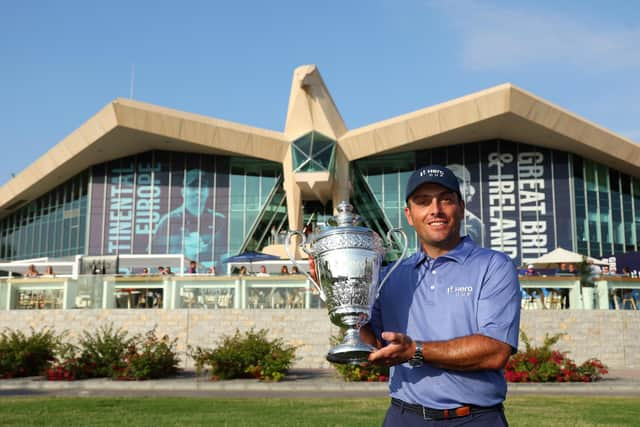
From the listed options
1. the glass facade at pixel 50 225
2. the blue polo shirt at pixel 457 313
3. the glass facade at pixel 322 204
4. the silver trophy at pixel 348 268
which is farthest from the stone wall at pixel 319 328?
the glass facade at pixel 50 225

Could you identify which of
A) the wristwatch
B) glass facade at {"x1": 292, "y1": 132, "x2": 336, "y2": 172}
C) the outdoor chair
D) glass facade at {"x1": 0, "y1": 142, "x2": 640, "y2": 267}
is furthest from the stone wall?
glass facade at {"x1": 292, "y1": 132, "x2": 336, "y2": 172}

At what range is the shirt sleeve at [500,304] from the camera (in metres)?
2.71

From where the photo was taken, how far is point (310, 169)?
38.0 m

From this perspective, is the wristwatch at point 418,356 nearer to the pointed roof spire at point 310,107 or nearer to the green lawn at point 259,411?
the green lawn at point 259,411

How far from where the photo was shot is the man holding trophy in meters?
2.66

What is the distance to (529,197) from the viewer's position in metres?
39.1

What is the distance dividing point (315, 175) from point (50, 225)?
18.8 metres

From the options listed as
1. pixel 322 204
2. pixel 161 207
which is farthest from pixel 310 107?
pixel 161 207

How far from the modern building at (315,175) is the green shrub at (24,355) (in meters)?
21.3

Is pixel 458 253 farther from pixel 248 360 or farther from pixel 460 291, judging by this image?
pixel 248 360

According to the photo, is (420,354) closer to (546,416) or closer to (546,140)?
(546,416)

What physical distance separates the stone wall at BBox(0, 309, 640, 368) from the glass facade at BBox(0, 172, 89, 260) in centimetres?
2447

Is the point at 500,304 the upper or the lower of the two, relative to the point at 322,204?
lower

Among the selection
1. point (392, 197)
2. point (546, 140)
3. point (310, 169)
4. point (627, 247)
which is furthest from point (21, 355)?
point (627, 247)
